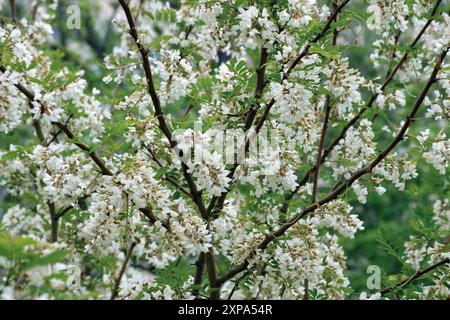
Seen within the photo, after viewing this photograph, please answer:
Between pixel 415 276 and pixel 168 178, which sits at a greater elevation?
pixel 168 178

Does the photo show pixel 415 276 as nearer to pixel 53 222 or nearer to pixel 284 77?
pixel 284 77

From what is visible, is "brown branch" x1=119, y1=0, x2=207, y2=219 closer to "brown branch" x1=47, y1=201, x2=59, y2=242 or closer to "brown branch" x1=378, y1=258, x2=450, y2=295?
"brown branch" x1=378, y1=258, x2=450, y2=295

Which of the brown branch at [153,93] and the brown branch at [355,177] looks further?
the brown branch at [355,177]

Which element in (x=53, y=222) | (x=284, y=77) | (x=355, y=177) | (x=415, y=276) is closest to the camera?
(x=284, y=77)

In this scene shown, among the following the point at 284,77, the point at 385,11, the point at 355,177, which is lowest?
the point at 355,177

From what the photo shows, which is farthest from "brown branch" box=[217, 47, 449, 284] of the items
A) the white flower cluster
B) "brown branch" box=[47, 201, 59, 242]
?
"brown branch" box=[47, 201, 59, 242]

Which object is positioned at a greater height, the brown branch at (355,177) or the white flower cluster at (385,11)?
the white flower cluster at (385,11)

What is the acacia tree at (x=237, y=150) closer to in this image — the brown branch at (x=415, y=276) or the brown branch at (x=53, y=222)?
the brown branch at (x=415, y=276)

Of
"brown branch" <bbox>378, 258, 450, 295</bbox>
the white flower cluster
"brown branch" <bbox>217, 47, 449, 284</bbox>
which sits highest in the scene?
the white flower cluster

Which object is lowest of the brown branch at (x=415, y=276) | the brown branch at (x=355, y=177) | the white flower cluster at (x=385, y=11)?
the brown branch at (x=415, y=276)

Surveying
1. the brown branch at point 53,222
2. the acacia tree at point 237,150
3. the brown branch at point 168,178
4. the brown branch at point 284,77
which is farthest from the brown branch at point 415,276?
the brown branch at point 53,222

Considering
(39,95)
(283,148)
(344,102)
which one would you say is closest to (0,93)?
(39,95)

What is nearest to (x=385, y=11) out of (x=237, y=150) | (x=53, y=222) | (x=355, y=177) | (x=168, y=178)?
(x=355, y=177)

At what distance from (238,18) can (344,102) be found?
2.79 ft
